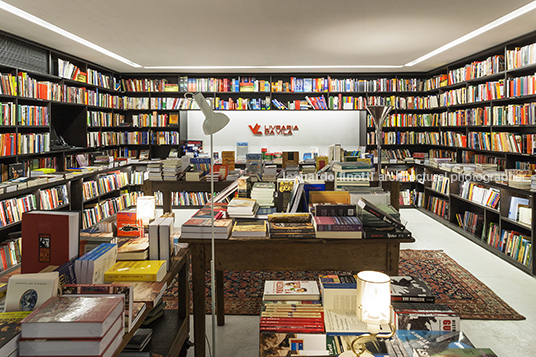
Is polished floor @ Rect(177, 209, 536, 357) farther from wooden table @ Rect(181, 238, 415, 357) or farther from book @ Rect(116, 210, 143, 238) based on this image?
book @ Rect(116, 210, 143, 238)

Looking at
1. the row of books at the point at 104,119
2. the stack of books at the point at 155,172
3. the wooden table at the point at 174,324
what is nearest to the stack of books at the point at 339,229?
the wooden table at the point at 174,324

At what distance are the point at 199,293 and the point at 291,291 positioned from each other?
0.56 meters

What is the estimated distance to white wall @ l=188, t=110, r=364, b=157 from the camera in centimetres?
780

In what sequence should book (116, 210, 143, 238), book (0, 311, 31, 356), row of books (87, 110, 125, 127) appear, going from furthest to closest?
row of books (87, 110, 125, 127)
book (116, 210, 143, 238)
book (0, 311, 31, 356)

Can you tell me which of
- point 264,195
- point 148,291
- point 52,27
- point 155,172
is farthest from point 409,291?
point 52,27

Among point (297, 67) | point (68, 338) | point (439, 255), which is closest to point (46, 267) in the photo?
point (68, 338)

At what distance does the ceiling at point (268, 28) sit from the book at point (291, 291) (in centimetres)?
275

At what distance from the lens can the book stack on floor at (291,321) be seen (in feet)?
5.10

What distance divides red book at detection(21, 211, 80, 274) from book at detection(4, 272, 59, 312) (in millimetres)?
325

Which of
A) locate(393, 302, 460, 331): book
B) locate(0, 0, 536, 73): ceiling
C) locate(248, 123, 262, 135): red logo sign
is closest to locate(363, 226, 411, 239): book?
locate(393, 302, 460, 331): book

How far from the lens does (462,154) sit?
6.66 m

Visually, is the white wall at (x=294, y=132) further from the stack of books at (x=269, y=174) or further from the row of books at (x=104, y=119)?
the stack of books at (x=269, y=174)

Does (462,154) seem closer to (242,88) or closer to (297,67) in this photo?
(297,67)

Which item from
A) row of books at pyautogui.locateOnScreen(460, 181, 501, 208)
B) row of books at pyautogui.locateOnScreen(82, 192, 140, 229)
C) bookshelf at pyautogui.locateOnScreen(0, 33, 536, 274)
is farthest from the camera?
row of books at pyautogui.locateOnScreen(82, 192, 140, 229)
